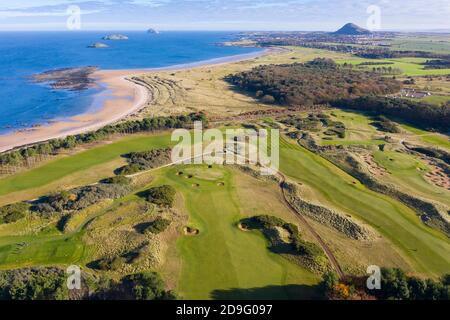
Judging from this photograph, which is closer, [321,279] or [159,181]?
[321,279]

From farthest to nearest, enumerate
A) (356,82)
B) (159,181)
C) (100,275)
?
1. (356,82)
2. (159,181)
3. (100,275)

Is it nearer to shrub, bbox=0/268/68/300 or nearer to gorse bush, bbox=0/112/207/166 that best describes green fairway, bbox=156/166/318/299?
shrub, bbox=0/268/68/300

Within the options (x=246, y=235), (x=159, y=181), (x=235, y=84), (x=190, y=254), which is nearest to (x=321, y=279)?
(x=246, y=235)

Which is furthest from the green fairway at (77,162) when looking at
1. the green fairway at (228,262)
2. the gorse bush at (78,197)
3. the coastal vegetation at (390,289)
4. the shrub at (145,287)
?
the coastal vegetation at (390,289)

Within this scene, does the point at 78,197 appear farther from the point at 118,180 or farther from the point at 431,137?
the point at 431,137

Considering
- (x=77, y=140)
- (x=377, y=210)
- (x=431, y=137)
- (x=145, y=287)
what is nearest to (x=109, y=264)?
(x=145, y=287)

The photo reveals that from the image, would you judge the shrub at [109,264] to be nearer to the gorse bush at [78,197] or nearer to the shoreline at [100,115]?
the gorse bush at [78,197]

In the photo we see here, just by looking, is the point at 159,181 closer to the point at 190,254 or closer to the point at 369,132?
the point at 190,254
